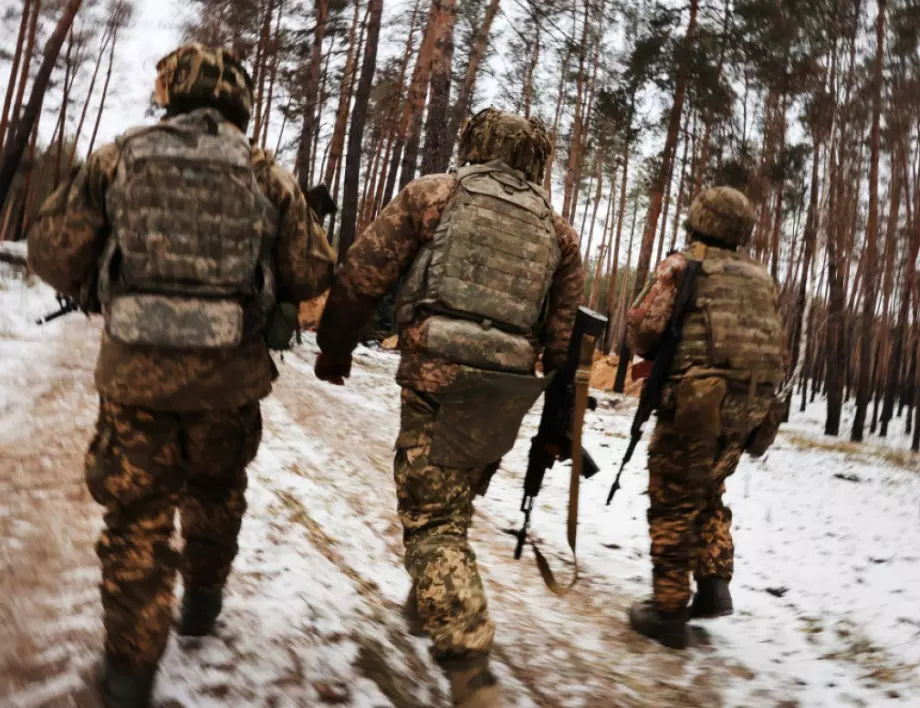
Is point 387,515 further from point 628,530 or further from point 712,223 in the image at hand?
point 712,223

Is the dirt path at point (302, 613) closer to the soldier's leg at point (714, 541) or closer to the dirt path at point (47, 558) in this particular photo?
the dirt path at point (47, 558)

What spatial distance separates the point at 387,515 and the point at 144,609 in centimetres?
265

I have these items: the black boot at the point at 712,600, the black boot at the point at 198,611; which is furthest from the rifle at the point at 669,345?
the black boot at the point at 198,611

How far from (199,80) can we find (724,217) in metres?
2.73

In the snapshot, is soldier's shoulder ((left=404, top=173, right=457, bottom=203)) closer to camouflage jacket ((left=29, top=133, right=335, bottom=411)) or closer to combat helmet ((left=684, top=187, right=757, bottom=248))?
camouflage jacket ((left=29, top=133, right=335, bottom=411))

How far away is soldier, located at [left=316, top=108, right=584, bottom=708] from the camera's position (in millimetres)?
2266

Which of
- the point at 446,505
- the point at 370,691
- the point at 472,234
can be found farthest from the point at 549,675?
the point at 472,234

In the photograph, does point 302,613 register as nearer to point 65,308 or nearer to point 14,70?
point 65,308

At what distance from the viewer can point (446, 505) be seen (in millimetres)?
2279

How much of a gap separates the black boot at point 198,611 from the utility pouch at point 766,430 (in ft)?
9.41

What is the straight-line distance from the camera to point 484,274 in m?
2.36

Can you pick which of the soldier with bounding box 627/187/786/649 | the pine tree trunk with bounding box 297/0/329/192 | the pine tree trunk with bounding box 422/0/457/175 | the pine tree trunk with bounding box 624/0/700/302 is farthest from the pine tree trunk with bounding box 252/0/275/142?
the soldier with bounding box 627/187/786/649

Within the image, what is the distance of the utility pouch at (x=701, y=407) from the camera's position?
10.8ft

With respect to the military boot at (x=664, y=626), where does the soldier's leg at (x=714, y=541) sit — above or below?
above
